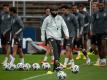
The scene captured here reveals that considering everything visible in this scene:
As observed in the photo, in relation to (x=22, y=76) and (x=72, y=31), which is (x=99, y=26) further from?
(x=22, y=76)

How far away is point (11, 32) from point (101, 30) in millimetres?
3434

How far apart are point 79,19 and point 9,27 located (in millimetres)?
3087

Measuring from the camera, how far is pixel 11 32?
923 inches

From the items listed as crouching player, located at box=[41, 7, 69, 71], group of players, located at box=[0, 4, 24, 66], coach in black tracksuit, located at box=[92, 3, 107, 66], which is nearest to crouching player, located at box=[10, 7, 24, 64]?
group of players, located at box=[0, 4, 24, 66]

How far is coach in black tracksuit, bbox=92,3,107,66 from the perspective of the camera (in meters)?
23.3

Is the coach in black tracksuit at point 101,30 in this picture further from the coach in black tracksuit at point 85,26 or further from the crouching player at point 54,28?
the crouching player at point 54,28

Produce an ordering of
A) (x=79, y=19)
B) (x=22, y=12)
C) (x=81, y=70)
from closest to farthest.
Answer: (x=81, y=70) → (x=79, y=19) → (x=22, y=12)

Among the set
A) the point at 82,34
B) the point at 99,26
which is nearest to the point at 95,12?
the point at 99,26

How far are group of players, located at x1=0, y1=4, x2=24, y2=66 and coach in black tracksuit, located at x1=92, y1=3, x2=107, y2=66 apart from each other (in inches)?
113

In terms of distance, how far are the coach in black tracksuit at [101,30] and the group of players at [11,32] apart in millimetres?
2863

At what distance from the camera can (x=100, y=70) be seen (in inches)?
846

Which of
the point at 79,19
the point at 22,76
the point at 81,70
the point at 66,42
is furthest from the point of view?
the point at 79,19

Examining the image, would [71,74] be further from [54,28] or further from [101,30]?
[101,30]

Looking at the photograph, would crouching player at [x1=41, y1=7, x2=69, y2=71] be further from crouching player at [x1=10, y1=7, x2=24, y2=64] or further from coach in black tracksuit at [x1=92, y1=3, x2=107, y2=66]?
coach in black tracksuit at [x1=92, y1=3, x2=107, y2=66]
